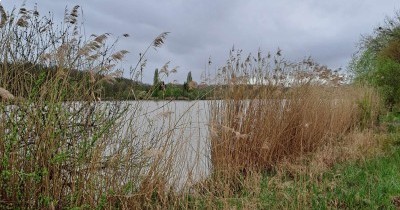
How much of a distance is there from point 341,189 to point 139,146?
202 centimetres

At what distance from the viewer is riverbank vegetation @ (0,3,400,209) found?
262 cm

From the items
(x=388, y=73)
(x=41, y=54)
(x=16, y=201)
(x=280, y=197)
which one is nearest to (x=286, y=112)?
(x=280, y=197)

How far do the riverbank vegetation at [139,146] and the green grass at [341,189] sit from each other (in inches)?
0.5

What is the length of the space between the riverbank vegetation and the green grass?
0.01 m

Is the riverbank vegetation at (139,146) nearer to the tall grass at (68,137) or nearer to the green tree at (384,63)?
the tall grass at (68,137)

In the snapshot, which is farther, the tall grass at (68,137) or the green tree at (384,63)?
the green tree at (384,63)

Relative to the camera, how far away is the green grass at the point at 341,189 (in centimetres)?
342

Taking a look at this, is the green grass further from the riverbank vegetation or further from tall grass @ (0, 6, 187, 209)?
tall grass @ (0, 6, 187, 209)

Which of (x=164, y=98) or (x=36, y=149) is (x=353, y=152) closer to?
(x=164, y=98)

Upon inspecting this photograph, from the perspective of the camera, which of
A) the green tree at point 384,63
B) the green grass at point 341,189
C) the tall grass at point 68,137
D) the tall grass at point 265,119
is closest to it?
the tall grass at point 68,137

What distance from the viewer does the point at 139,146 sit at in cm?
344

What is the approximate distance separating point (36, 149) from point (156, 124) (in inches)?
49.3

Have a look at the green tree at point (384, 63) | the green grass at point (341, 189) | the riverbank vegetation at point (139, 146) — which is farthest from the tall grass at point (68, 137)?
the green tree at point (384, 63)

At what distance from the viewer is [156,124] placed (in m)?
3.61
